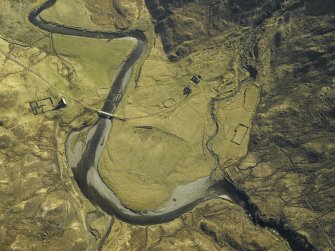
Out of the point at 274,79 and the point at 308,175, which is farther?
the point at 274,79

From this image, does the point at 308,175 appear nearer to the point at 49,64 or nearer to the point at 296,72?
the point at 296,72

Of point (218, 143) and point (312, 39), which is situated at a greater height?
point (312, 39)

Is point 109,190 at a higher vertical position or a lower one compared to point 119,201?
higher

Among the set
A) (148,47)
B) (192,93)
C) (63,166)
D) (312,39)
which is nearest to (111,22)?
(148,47)

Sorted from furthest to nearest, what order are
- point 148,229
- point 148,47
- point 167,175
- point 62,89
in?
1. point 148,47
2. point 62,89
3. point 167,175
4. point 148,229

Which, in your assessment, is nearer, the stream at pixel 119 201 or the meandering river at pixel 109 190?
the stream at pixel 119 201

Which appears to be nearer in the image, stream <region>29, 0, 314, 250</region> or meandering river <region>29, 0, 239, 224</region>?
stream <region>29, 0, 314, 250</region>

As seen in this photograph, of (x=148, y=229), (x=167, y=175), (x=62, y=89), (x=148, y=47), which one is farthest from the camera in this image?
(x=148, y=47)

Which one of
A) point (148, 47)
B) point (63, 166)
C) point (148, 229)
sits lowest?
point (148, 229)

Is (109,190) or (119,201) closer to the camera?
(119,201)

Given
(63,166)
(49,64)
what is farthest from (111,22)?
(63,166)
